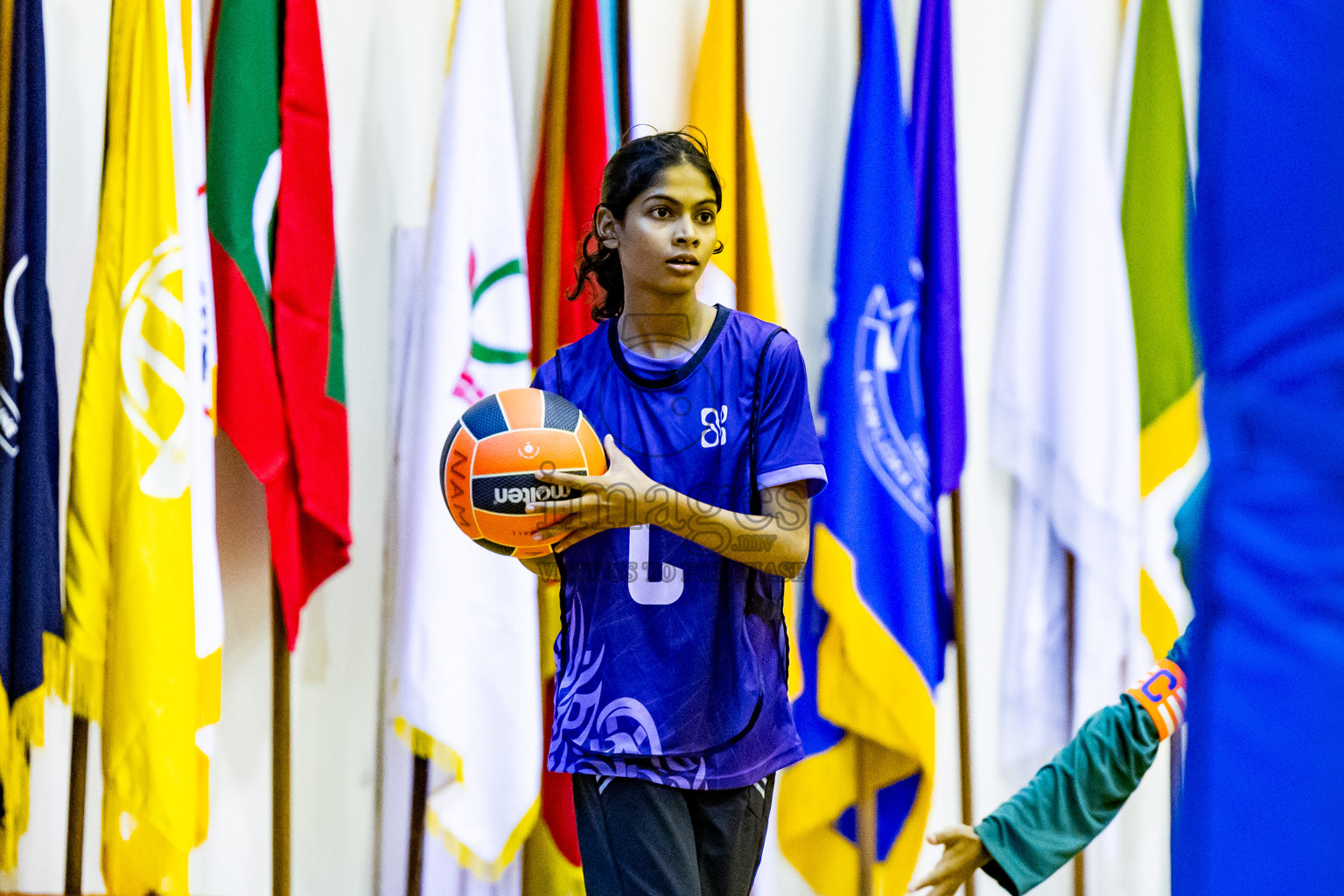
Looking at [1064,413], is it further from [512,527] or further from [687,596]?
[512,527]

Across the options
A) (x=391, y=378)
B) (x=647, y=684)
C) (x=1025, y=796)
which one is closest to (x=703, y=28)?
(x=391, y=378)

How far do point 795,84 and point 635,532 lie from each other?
6.05 ft

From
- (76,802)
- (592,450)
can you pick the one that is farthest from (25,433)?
(592,450)

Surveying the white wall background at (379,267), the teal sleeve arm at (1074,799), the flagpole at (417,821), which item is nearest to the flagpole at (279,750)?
the white wall background at (379,267)

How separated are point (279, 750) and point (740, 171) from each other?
1870mm

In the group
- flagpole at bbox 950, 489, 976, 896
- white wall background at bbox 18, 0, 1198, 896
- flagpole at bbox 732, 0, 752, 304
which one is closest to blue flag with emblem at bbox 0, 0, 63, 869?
white wall background at bbox 18, 0, 1198, 896

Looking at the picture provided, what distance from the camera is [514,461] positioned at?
1.63m

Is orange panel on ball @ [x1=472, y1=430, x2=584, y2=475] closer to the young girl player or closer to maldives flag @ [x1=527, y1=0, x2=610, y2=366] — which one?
the young girl player

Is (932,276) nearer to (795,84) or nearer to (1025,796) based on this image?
(795,84)

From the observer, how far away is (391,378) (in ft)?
9.77

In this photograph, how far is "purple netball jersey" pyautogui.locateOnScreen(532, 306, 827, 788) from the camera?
64.5 inches

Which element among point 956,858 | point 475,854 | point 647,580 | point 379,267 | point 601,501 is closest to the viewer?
point 956,858

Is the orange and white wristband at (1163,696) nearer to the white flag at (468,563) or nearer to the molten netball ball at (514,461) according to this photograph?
the molten netball ball at (514,461)

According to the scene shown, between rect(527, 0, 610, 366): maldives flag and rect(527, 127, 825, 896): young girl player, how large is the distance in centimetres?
96
